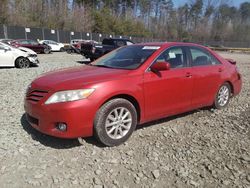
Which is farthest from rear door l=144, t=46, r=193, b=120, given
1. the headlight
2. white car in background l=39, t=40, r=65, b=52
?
white car in background l=39, t=40, r=65, b=52

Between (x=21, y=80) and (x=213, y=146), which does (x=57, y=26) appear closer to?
(x=21, y=80)

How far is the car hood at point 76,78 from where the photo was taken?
399 cm

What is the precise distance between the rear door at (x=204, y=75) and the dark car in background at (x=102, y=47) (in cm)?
1063

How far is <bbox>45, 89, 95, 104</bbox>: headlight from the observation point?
3.87 meters

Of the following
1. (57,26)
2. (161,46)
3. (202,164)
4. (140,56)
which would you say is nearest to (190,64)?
(161,46)

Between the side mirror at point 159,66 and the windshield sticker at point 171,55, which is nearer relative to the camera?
the side mirror at point 159,66

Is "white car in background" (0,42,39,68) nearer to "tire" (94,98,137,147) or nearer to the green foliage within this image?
"tire" (94,98,137,147)

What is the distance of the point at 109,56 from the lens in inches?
217

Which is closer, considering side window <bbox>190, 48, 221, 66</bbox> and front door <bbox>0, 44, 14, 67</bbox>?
side window <bbox>190, 48, 221, 66</bbox>

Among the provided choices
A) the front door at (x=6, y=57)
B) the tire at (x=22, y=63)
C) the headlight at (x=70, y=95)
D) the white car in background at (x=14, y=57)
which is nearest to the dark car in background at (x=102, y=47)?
the white car in background at (x=14, y=57)

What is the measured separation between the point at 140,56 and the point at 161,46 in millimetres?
446

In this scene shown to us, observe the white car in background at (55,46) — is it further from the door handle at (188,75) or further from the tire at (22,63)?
the door handle at (188,75)

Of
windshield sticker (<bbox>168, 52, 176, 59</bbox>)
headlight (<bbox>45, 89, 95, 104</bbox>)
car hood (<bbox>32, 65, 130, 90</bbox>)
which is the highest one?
windshield sticker (<bbox>168, 52, 176, 59</bbox>)

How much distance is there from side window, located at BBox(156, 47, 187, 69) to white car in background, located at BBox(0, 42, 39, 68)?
9.61m
